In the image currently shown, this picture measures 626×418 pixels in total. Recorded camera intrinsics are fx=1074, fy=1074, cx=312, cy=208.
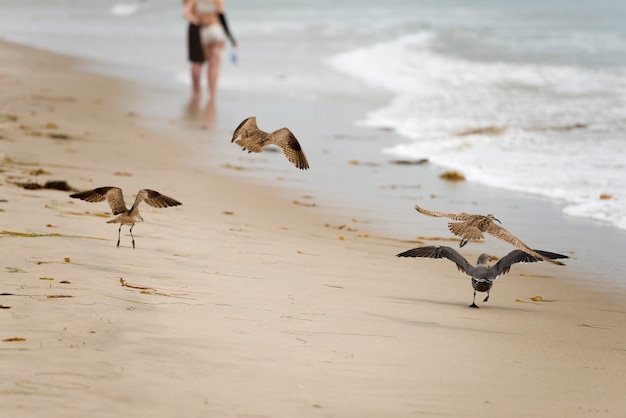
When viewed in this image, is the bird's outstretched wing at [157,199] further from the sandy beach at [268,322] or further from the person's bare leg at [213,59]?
the person's bare leg at [213,59]

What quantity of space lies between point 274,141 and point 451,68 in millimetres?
16839

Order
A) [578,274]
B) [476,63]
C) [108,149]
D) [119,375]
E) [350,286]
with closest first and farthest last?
[119,375], [350,286], [578,274], [108,149], [476,63]

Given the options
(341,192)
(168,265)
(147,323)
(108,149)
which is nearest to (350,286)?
(168,265)

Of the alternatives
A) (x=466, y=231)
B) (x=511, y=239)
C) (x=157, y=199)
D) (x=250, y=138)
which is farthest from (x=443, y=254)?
(x=157, y=199)

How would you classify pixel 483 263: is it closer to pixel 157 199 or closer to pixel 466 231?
pixel 466 231

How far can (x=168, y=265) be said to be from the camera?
6266mm

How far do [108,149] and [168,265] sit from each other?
5.15 metres

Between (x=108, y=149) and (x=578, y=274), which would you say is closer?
(x=578, y=274)

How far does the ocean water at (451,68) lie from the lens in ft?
39.3

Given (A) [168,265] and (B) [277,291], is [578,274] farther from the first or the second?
(A) [168,265]

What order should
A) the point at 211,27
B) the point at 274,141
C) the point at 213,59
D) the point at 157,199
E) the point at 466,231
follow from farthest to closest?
the point at 213,59 < the point at 211,27 < the point at 274,141 < the point at 157,199 < the point at 466,231

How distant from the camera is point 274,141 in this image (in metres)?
6.93

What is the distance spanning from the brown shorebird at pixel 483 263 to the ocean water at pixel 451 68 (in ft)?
9.91

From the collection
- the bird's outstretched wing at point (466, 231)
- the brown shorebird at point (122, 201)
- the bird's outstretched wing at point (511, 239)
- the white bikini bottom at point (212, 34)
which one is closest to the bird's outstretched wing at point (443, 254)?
the bird's outstretched wing at point (466, 231)
